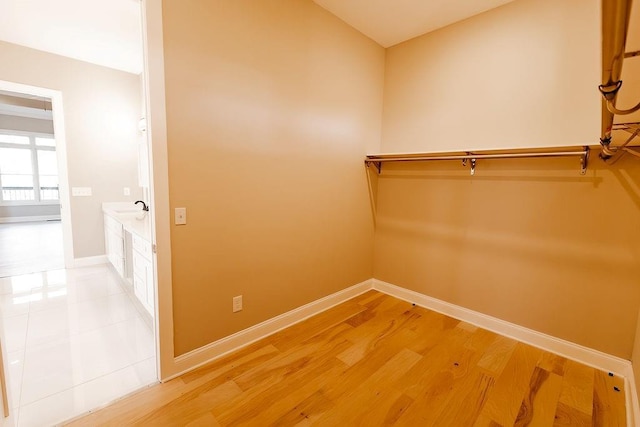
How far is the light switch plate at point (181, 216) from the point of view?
1751 millimetres

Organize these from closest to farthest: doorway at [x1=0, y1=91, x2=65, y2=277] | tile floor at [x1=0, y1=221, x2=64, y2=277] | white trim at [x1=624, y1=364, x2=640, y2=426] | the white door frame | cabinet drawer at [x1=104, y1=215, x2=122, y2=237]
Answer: white trim at [x1=624, y1=364, x2=640, y2=426] → cabinet drawer at [x1=104, y1=215, x2=122, y2=237] → the white door frame → tile floor at [x1=0, y1=221, x2=64, y2=277] → doorway at [x1=0, y1=91, x2=65, y2=277]

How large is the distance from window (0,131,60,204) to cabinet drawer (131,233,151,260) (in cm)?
711

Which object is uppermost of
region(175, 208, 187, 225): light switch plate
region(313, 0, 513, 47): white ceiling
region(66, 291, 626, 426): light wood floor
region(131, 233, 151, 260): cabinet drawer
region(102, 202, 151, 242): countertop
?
region(313, 0, 513, 47): white ceiling

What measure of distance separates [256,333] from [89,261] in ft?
11.2

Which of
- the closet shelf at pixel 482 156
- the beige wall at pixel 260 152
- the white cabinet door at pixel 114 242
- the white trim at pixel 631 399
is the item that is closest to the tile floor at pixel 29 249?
the white cabinet door at pixel 114 242

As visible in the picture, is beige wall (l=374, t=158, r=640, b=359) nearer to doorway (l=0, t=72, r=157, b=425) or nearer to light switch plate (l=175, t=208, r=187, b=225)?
light switch plate (l=175, t=208, r=187, b=225)

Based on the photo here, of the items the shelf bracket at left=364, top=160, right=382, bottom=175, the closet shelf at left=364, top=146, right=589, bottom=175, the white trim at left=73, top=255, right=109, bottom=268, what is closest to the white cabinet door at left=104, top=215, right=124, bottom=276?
the white trim at left=73, top=255, right=109, bottom=268

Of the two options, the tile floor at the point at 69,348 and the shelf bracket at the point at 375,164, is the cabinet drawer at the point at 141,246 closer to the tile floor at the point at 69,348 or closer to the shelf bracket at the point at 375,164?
A: the tile floor at the point at 69,348

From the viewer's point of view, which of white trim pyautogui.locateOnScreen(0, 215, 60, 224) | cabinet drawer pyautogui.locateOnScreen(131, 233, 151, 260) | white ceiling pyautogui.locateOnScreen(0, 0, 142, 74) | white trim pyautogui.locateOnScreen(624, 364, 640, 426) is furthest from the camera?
white trim pyautogui.locateOnScreen(0, 215, 60, 224)

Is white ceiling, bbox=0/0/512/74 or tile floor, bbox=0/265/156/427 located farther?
white ceiling, bbox=0/0/512/74

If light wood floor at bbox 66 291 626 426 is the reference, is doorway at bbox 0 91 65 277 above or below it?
above

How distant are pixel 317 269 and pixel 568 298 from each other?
203 centimetres

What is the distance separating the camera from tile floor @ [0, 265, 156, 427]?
1613mm

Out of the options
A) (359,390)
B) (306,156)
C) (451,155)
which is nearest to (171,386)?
(359,390)
